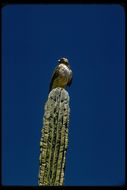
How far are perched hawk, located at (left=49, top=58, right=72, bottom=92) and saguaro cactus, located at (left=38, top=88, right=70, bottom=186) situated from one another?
0.59 m

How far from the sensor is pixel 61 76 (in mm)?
8031

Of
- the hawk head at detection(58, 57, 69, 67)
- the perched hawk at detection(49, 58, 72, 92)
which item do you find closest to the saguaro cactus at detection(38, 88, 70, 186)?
the perched hawk at detection(49, 58, 72, 92)

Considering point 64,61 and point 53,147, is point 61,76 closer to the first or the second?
point 64,61

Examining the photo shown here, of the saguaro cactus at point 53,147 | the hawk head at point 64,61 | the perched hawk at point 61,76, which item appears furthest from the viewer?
the hawk head at point 64,61

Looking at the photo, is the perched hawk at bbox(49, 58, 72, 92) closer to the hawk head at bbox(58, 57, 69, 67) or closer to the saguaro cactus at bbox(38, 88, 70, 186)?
the hawk head at bbox(58, 57, 69, 67)

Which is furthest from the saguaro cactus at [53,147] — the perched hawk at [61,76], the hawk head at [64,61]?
the hawk head at [64,61]

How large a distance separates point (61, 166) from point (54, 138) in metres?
0.46

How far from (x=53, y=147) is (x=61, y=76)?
130 centimetres

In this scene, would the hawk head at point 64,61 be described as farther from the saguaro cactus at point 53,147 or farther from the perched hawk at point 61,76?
the saguaro cactus at point 53,147

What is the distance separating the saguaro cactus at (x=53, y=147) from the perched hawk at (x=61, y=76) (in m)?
0.59

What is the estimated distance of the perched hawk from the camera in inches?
315

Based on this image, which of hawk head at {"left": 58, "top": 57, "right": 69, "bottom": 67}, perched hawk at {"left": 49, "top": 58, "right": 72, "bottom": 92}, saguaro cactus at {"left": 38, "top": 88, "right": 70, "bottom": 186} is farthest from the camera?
hawk head at {"left": 58, "top": 57, "right": 69, "bottom": 67}

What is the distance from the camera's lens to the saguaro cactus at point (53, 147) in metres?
7.35

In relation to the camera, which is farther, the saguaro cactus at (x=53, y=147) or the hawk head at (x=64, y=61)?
the hawk head at (x=64, y=61)
